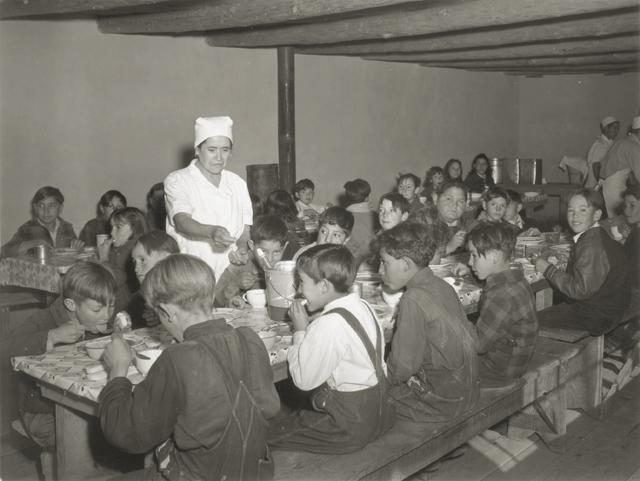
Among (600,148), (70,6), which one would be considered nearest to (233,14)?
(70,6)

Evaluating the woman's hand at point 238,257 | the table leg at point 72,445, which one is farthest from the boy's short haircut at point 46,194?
the table leg at point 72,445

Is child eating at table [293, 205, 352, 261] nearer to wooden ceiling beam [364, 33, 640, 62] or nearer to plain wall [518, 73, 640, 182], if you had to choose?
wooden ceiling beam [364, 33, 640, 62]

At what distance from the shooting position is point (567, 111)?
555 inches

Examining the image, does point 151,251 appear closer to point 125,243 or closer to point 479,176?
point 125,243

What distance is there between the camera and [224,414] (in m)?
2.25

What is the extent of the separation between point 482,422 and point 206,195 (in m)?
2.14

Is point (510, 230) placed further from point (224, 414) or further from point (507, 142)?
point (507, 142)

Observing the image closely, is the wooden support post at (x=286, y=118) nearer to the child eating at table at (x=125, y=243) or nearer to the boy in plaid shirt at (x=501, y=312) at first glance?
the child eating at table at (x=125, y=243)

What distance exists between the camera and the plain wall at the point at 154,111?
281 inches

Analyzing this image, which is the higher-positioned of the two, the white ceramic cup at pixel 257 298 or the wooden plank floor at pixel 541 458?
the white ceramic cup at pixel 257 298

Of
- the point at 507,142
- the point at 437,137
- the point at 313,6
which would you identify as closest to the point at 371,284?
the point at 313,6

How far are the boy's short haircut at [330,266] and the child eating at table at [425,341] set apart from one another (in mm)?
374

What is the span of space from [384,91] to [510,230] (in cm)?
763

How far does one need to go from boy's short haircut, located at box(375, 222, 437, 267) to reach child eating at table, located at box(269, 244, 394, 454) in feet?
1.37
